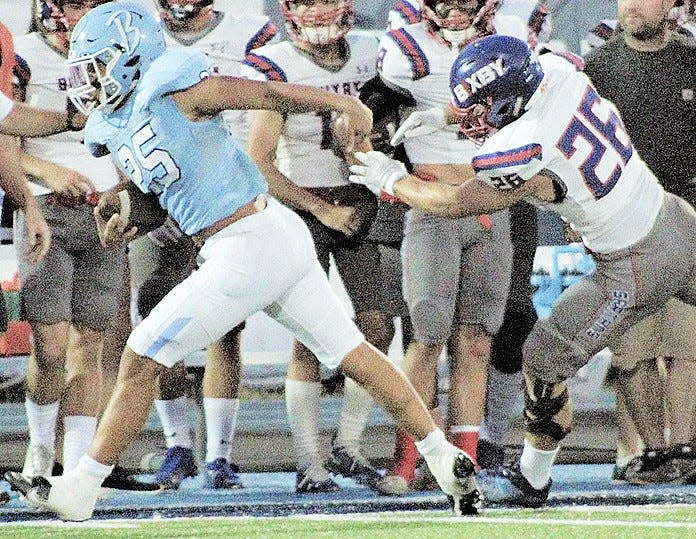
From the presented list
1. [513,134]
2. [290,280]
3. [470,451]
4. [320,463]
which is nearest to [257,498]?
[320,463]

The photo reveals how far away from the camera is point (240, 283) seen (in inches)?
175

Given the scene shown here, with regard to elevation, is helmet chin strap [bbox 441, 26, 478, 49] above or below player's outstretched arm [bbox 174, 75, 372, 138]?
below

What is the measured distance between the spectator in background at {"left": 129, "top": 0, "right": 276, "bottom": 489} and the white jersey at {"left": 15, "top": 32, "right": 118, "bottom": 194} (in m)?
0.31

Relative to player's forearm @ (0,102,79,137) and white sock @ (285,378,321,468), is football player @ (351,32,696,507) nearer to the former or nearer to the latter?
white sock @ (285,378,321,468)

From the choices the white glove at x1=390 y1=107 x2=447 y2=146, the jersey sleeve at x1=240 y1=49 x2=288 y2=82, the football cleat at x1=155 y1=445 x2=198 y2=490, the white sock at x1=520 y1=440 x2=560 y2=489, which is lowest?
the football cleat at x1=155 y1=445 x2=198 y2=490

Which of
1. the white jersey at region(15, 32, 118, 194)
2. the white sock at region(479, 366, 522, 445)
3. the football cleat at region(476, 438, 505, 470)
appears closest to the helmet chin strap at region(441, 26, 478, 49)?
the white sock at region(479, 366, 522, 445)

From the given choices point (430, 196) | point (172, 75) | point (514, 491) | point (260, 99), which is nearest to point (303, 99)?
point (260, 99)

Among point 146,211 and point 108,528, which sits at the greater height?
point 146,211

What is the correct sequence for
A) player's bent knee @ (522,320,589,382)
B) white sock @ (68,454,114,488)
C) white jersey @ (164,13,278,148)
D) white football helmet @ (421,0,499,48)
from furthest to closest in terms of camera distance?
white jersey @ (164,13,278,148), white football helmet @ (421,0,499,48), player's bent knee @ (522,320,589,382), white sock @ (68,454,114,488)

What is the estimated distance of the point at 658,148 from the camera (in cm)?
568

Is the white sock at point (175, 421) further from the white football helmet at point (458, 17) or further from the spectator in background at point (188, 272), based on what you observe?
the white football helmet at point (458, 17)

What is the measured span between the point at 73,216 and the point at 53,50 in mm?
543

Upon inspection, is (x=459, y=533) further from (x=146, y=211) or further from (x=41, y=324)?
(x=41, y=324)

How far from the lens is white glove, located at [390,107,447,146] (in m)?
5.03
